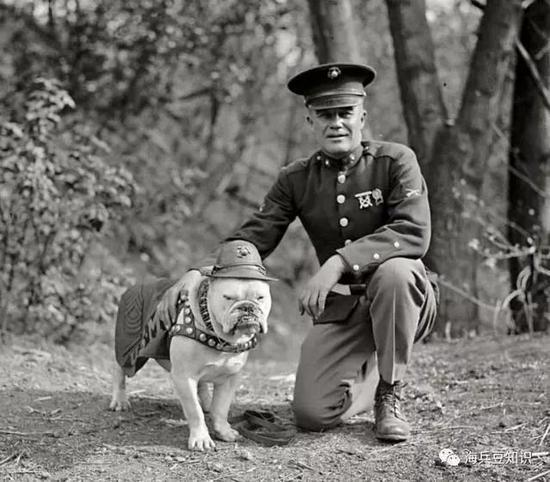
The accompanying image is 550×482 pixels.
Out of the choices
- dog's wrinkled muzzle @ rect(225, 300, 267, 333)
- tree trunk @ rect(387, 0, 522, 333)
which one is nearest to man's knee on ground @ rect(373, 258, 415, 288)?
dog's wrinkled muzzle @ rect(225, 300, 267, 333)

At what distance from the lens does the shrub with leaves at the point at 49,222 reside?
5.16 meters

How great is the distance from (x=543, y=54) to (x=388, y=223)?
309 centimetres

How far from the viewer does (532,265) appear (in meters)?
6.09

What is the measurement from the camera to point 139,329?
382 cm

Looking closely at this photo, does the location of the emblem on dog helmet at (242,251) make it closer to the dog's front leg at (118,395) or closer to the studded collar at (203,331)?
the studded collar at (203,331)

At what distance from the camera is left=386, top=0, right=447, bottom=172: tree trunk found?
6027 mm

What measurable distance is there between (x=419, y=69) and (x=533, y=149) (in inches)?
43.3

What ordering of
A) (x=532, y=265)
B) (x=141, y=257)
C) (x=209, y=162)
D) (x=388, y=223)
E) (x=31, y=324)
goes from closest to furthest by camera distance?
1. (x=388, y=223)
2. (x=31, y=324)
3. (x=532, y=265)
4. (x=141, y=257)
5. (x=209, y=162)

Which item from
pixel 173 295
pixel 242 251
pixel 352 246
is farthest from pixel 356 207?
pixel 173 295

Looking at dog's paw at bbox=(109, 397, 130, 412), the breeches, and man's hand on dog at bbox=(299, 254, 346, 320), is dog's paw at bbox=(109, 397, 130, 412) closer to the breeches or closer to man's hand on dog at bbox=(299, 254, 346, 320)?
the breeches

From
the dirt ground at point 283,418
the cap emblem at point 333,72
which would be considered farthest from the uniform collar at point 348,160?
the dirt ground at point 283,418

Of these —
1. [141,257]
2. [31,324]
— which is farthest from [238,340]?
[141,257]

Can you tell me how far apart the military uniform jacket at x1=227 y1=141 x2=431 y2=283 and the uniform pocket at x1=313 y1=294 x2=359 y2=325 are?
6.5 inches

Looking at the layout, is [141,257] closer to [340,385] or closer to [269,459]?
[340,385]
